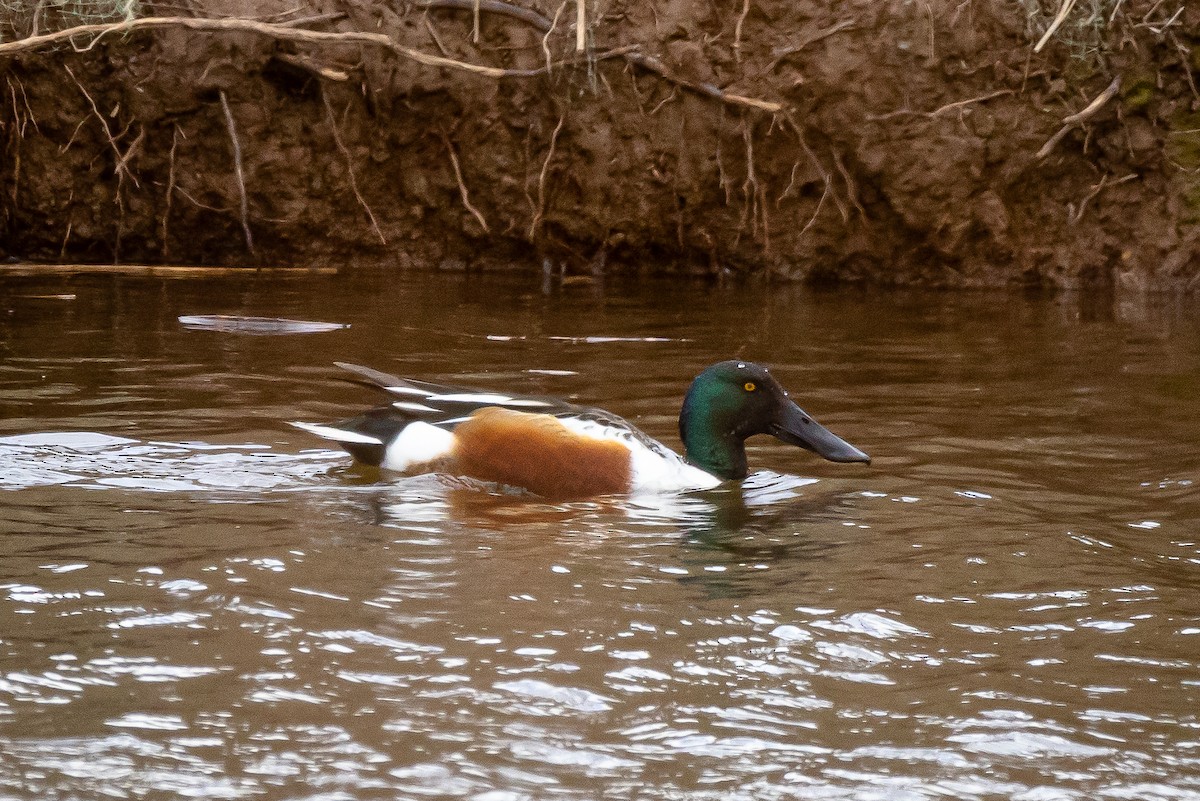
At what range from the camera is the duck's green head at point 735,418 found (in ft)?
17.6

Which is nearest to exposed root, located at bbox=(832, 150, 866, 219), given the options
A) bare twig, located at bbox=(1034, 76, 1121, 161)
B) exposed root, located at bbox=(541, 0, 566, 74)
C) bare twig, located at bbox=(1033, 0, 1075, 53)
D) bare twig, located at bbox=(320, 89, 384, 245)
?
bare twig, located at bbox=(1034, 76, 1121, 161)

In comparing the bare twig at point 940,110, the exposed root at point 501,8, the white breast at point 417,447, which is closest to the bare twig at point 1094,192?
the bare twig at point 940,110

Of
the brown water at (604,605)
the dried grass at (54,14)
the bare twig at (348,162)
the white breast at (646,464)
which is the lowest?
the brown water at (604,605)

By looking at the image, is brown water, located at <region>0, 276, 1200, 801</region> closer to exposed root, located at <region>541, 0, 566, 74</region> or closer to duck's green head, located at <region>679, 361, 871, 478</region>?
duck's green head, located at <region>679, 361, 871, 478</region>

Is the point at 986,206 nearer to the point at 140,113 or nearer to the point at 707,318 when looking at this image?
the point at 707,318

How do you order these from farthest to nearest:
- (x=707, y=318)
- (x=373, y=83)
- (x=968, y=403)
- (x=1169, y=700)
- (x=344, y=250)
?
(x=344, y=250) → (x=373, y=83) → (x=707, y=318) → (x=968, y=403) → (x=1169, y=700)

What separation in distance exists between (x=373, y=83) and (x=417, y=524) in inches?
301

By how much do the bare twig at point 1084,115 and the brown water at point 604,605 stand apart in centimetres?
390

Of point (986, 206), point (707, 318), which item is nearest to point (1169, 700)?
point (707, 318)

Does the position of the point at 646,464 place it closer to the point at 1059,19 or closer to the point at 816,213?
the point at 1059,19

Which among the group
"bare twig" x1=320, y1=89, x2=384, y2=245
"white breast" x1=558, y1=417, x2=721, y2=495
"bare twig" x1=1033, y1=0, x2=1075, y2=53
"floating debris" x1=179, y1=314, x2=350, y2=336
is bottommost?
"white breast" x1=558, y1=417, x2=721, y2=495

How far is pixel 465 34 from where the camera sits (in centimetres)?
1131

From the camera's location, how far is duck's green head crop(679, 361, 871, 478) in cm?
536

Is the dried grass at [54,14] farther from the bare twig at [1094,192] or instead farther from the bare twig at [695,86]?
the bare twig at [1094,192]
